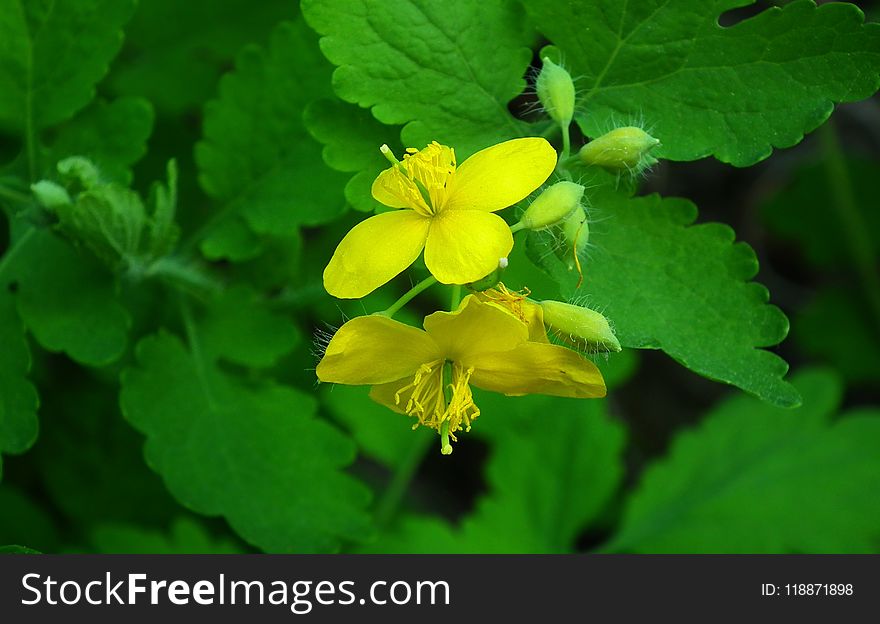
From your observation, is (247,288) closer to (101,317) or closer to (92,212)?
(101,317)

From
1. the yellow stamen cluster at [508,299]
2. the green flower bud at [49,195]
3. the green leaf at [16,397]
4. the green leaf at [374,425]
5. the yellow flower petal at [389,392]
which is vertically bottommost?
the green leaf at [374,425]

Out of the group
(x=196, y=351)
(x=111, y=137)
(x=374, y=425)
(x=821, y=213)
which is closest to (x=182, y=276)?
(x=196, y=351)

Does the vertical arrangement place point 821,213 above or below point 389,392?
below

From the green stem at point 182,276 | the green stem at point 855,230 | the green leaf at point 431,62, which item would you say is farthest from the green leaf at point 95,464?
the green stem at point 855,230

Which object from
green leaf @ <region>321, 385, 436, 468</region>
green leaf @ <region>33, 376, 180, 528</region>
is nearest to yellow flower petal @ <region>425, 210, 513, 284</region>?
green leaf @ <region>321, 385, 436, 468</region>

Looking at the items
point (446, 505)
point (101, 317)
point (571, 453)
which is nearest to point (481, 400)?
point (571, 453)

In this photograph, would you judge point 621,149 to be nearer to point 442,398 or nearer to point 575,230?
point 575,230

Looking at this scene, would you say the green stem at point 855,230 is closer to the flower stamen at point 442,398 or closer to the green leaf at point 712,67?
the green leaf at point 712,67
